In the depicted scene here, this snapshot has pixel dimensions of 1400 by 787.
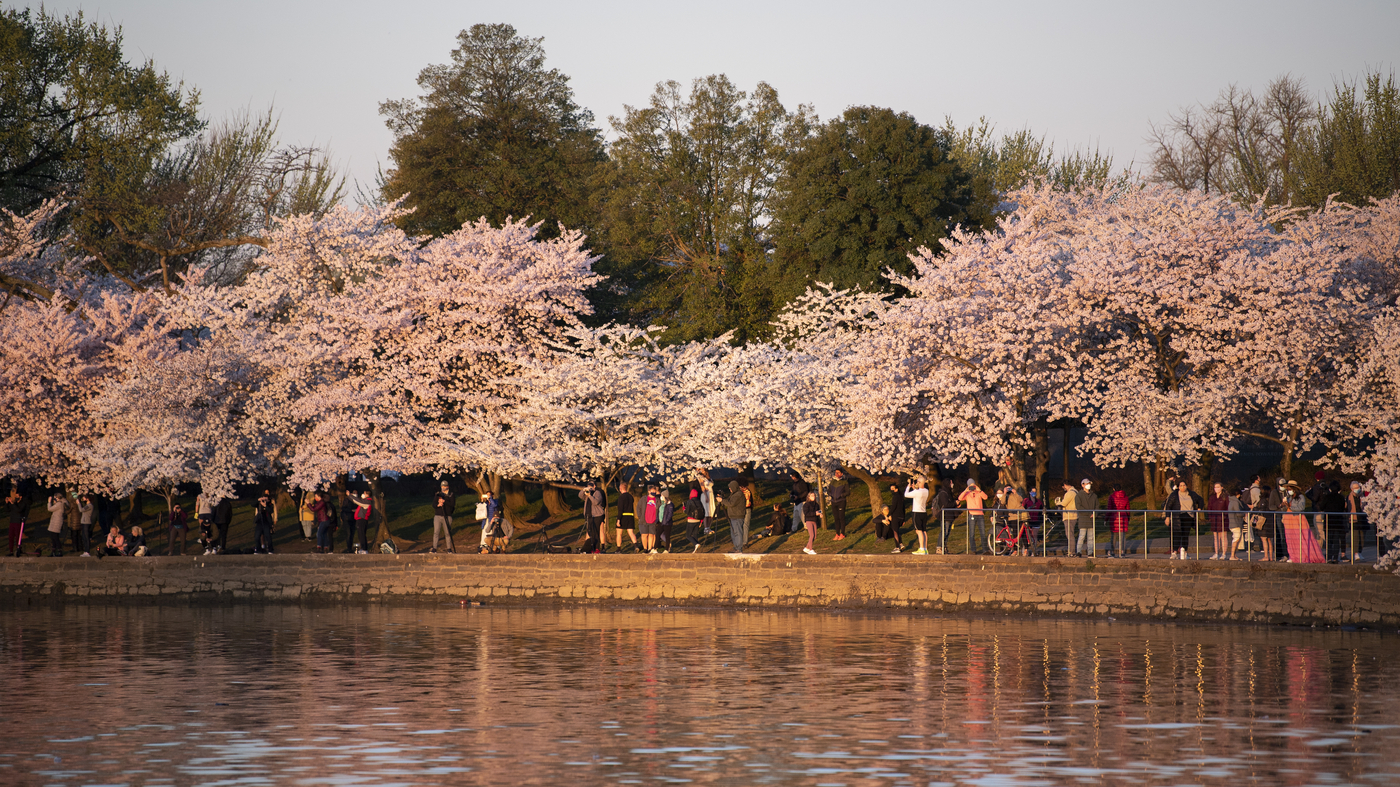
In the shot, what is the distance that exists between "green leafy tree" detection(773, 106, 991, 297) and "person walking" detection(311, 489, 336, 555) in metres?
16.8

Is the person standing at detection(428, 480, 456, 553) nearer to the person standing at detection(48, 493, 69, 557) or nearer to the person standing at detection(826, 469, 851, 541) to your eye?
the person standing at detection(48, 493, 69, 557)

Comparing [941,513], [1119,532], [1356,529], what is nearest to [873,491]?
[941,513]

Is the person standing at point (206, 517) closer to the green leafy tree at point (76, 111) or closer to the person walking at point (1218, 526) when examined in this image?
the green leafy tree at point (76, 111)

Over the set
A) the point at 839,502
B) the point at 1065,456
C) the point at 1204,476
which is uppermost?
the point at 1065,456

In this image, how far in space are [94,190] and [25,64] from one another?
440cm

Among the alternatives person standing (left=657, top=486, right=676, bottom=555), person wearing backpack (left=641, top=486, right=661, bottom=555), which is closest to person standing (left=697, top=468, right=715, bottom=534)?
person standing (left=657, top=486, right=676, bottom=555)

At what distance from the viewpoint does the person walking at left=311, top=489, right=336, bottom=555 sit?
34.3 m

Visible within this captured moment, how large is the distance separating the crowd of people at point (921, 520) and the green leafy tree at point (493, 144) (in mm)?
14021

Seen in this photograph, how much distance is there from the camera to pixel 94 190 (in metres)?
43.7

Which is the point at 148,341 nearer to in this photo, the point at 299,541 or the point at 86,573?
the point at 299,541

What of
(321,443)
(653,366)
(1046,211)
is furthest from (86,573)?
(1046,211)

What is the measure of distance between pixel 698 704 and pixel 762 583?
44.4ft

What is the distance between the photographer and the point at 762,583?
29.6 m

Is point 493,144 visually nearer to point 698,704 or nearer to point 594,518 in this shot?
point 594,518
